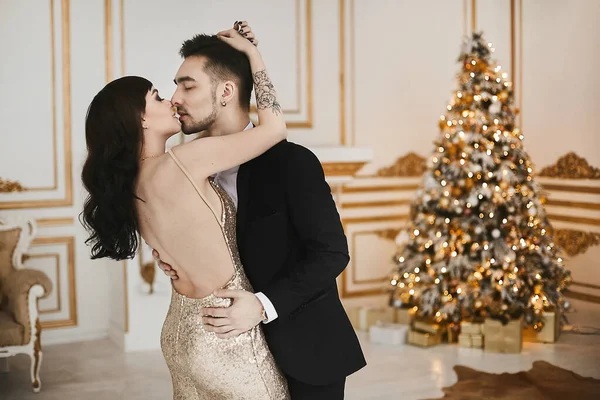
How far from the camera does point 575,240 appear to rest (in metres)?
6.53

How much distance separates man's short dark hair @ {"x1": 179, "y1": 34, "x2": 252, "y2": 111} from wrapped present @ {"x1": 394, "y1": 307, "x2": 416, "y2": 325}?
3681mm

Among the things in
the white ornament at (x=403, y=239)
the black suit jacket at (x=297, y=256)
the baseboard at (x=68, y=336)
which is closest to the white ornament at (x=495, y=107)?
the white ornament at (x=403, y=239)

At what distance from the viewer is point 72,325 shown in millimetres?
5727

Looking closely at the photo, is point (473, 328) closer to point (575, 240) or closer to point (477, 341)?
point (477, 341)

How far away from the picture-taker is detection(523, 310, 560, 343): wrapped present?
17.5ft

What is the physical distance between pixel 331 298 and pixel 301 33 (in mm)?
4471

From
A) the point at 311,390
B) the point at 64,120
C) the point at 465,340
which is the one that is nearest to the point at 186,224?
the point at 311,390

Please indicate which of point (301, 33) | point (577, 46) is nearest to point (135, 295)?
point (301, 33)

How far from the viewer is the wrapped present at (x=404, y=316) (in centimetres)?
556

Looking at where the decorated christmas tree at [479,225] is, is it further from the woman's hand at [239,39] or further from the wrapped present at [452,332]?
the woman's hand at [239,39]

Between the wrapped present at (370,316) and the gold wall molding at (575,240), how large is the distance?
73.3 inches

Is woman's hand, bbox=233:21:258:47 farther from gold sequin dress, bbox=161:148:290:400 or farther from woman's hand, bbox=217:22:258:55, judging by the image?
gold sequin dress, bbox=161:148:290:400

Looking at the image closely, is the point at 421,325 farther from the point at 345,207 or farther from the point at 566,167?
the point at 566,167

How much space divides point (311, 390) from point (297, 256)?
357 mm
